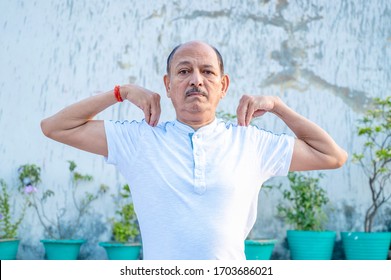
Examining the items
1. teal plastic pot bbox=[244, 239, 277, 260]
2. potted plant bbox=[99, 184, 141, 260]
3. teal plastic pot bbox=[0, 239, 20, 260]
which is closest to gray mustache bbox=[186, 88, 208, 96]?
teal plastic pot bbox=[244, 239, 277, 260]

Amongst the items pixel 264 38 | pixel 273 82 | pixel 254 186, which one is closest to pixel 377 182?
pixel 273 82

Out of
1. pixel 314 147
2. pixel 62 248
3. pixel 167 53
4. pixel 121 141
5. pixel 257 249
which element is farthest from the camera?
pixel 167 53

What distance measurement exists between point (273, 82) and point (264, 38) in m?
0.36

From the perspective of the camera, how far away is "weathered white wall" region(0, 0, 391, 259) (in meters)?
3.87

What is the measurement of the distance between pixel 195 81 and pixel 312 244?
7.63 feet

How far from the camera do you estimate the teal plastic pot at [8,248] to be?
3469 millimetres

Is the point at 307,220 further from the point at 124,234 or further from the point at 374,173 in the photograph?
the point at 124,234

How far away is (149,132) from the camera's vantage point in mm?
1545

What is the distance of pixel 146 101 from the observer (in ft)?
5.21

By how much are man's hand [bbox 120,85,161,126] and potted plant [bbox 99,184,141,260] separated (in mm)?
2097

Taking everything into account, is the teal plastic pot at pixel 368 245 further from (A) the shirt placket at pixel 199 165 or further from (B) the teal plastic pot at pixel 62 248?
(A) the shirt placket at pixel 199 165

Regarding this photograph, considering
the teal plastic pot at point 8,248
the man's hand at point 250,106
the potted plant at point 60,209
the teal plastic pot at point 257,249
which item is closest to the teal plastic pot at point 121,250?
the potted plant at point 60,209

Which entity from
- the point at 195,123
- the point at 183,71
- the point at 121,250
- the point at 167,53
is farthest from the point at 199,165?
the point at 167,53
